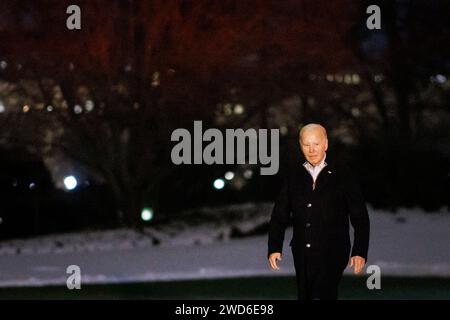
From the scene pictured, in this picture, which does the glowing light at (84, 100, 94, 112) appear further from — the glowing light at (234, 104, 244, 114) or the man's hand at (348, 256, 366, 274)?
the man's hand at (348, 256, 366, 274)

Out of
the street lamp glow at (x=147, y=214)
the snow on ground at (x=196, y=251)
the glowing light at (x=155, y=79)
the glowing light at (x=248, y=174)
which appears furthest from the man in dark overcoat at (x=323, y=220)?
the glowing light at (x=248, y=174)

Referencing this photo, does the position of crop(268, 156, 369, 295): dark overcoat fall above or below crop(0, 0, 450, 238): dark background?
below

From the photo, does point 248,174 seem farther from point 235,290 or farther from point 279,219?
point 279,219

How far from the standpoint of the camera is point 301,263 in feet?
21.0

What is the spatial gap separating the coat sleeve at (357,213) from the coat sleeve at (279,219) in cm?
42

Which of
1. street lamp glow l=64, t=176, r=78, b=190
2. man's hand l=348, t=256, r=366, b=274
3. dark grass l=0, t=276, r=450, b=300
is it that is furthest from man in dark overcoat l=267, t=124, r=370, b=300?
street lamp glow l=64, t=176, r=78, b=190

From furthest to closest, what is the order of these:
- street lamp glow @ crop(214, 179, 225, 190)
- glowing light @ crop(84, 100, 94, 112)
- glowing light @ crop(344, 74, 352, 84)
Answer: street lamp glow @ crop(214, 179, 225, 190) → glowing light @ crop(344, 74, 352, 84) → glowing light @ crop(84, 100, 94, 112)

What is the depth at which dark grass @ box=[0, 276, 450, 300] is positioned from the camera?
1034 cm

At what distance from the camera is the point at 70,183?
745 inches

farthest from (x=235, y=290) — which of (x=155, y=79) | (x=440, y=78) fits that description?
(x=440, y=78)

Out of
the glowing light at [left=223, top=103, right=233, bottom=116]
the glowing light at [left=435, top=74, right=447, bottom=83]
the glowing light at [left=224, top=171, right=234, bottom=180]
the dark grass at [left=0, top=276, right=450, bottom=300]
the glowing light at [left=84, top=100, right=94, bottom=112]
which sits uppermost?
the glowing light at [left=435, top=74, right=447, bottom=83]

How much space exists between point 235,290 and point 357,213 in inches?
187

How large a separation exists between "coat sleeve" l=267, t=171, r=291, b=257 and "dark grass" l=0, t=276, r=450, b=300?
3734 millimetres
